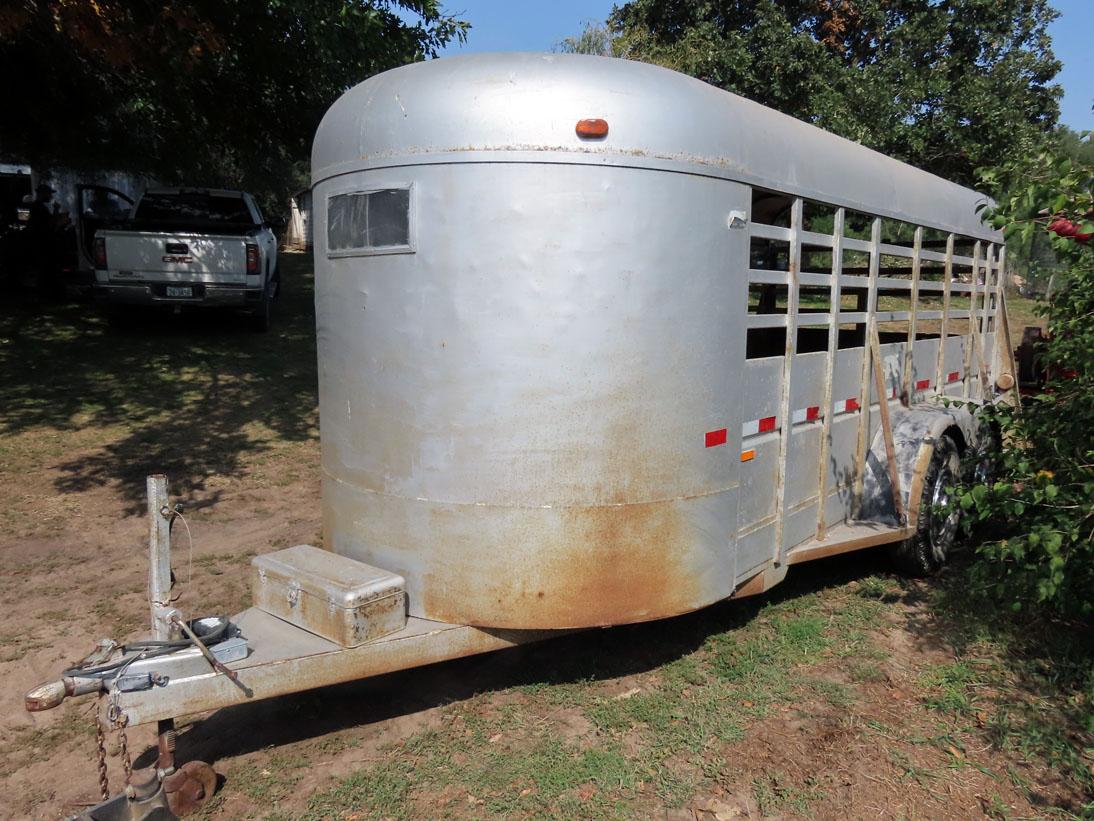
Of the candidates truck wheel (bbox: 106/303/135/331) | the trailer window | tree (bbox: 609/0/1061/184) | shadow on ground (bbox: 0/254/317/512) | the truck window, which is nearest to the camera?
the trailer window

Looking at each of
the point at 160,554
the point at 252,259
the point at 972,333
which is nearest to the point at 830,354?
the point at 972,333

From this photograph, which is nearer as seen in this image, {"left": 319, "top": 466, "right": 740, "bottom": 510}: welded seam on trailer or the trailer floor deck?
the trailer floor deck

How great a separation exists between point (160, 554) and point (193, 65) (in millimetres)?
7396

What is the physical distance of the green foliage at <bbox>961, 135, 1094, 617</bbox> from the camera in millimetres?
3342

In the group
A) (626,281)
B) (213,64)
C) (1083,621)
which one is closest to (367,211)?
(626,281)

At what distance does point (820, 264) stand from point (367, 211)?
94.2 inches

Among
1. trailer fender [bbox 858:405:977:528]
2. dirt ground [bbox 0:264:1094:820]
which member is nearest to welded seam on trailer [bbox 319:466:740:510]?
dirt ground [bbox 0:264:1094:820]

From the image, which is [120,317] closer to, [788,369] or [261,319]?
[261,319]

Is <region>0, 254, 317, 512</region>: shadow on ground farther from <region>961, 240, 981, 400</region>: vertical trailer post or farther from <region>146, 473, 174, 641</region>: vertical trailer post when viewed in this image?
<region>961, 240, 981, 400</region>: vertical trailer post

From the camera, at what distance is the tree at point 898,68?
47.8 feet

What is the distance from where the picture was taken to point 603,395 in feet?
10.7

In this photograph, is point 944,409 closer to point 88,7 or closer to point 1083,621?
point 1083,621

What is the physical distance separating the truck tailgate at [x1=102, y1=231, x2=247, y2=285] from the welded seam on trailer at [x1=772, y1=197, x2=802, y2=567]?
8.66m

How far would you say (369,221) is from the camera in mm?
3387
